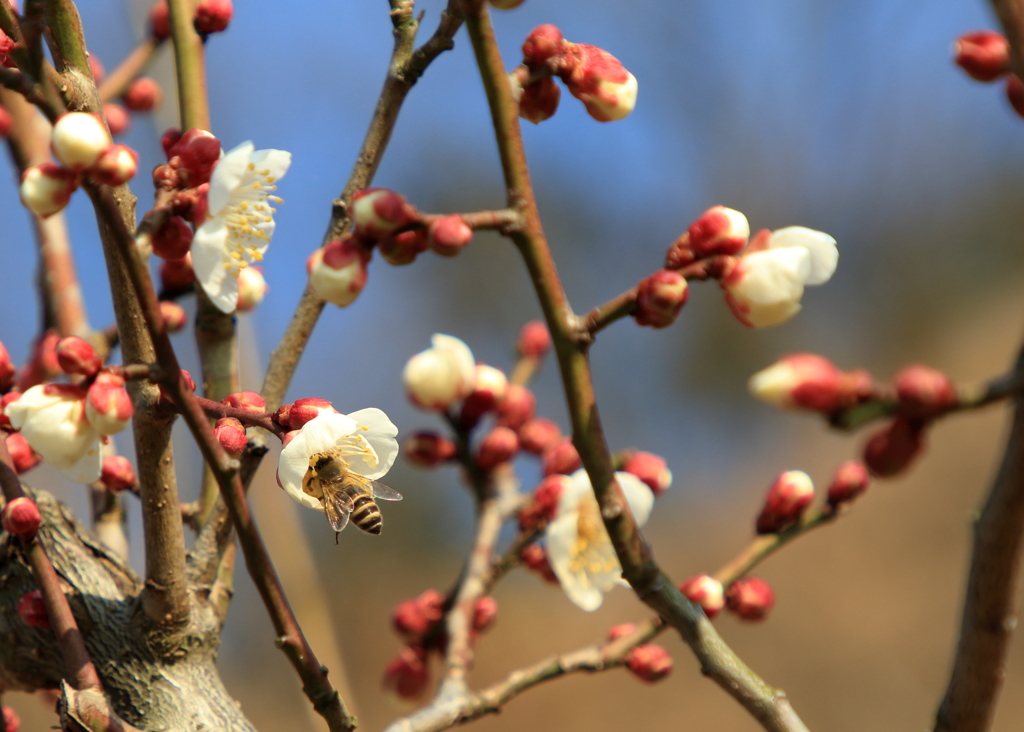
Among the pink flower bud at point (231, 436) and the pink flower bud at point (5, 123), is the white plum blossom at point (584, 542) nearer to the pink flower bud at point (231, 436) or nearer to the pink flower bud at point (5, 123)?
the pink flower bud at point (231, 436)

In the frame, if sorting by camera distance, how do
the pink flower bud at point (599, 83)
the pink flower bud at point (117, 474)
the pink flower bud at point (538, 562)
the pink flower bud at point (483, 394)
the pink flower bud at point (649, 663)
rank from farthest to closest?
the pink flower bud at point (483, 394) → the pink flower bud at point (538, 562) → the pink flower bud at point (649, 663) → the pink flower bud at point (117, 474) → the pink flower bud at point (599, 83)

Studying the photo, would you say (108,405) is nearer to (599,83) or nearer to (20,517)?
(20,517)

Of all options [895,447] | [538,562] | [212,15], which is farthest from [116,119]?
[895,447]

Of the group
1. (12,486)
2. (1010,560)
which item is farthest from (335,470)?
(1010,560)

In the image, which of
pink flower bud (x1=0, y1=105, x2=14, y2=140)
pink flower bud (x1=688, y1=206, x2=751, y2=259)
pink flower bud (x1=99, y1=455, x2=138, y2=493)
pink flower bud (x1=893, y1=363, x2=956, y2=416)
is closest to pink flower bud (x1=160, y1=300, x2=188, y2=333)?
pink flower bud (x1=99, y1=455, x2=138, y2=493)

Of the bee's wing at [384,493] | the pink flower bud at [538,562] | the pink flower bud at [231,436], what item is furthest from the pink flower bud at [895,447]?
the pink flower bud at [538,562]

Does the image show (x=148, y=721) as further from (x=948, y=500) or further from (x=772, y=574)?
(x=948, y=500)
